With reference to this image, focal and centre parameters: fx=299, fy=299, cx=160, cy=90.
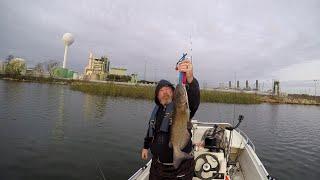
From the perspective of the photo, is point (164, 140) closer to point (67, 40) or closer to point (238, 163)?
point (238, 163)

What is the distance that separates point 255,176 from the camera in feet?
22.9

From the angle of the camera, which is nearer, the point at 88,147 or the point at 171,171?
the point at 171,171

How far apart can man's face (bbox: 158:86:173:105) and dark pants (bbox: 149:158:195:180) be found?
2.90ft

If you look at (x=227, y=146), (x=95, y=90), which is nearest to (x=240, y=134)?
(x=227, y=146)

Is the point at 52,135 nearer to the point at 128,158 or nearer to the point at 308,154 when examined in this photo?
the point at 128,158

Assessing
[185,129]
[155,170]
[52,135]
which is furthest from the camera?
[52,135]

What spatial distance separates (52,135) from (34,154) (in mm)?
3320

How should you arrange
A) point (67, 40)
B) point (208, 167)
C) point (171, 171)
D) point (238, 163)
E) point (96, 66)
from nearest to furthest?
point (171, 171), point (208, 167), point (238, 163), point (67, 40), point (96, 66)

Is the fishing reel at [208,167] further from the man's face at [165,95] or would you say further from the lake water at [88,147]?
the lake water at [88,147]

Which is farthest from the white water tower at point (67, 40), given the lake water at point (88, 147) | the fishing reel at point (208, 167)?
the fishing reel at point (208, 167)

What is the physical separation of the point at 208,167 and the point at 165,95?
2902mm

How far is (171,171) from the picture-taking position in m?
4.11

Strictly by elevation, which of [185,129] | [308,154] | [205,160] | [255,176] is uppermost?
[185,129]

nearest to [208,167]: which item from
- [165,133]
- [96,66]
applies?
[165,133]
